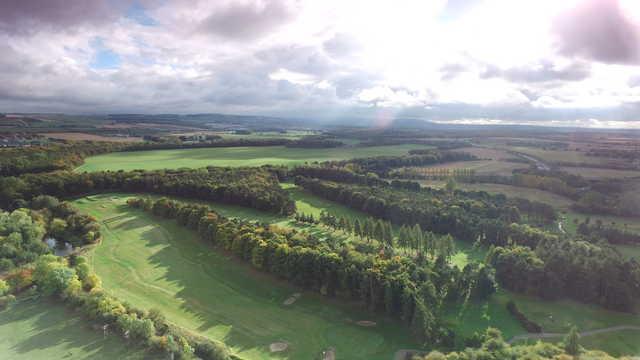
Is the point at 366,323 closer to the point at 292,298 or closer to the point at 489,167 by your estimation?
the point at 292,298

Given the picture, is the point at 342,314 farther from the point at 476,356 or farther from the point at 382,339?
the point at 476,356

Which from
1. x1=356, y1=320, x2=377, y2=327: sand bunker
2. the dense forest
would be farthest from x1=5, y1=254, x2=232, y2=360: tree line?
the dense forest

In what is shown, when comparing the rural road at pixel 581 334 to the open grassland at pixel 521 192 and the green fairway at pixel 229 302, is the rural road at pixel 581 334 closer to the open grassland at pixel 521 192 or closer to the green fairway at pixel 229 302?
the green fairway at pixel 229 302

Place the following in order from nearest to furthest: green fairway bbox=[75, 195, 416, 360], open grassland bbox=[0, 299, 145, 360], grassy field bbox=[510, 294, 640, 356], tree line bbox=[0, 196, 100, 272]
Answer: open grassland bbox=[0, 299, 145, 360] < green fairway bbox=[75, 195, 416, 360] < grassy field bbox=[510, 294, 640, 356] < tree line bbox=[0, 196, 100, 272]

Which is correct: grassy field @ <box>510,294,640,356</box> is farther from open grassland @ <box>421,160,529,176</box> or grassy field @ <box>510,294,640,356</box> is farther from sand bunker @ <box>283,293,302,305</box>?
open grassland @ <box>421,160,529,176</box>

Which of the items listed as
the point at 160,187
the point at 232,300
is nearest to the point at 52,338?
the point at 232,300

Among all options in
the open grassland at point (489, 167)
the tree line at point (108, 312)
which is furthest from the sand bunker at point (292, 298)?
the open grassland at point (489, 167)

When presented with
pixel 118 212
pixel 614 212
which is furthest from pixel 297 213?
pixel 614 212
